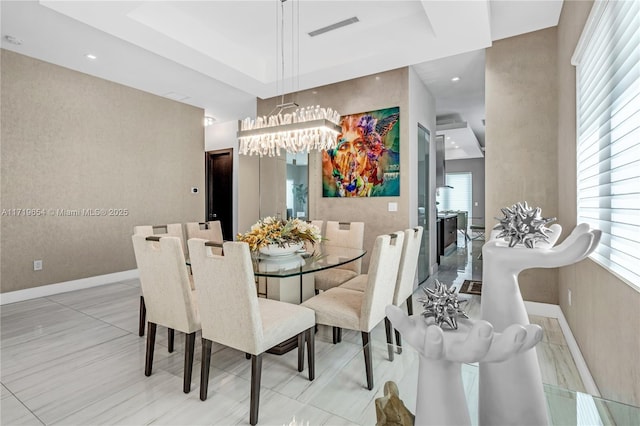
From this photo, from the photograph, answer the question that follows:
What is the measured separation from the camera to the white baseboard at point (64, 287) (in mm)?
3842

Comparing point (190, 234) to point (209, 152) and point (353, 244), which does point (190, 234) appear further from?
point (209, 152)

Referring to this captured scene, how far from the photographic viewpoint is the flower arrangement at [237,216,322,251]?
8.55 ft

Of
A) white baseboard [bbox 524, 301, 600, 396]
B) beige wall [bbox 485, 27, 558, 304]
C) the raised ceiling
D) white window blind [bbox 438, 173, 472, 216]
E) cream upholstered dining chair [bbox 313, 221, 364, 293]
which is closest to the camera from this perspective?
white baseboard [bbox 524, 301, 600, 396]

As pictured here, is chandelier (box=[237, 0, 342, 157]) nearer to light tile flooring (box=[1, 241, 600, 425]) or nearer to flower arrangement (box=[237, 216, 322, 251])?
flower arrangement (box=[237, 216, 322, 251])

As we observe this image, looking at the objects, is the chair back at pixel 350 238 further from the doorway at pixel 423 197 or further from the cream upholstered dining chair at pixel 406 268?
the doorway at pixel 423 197

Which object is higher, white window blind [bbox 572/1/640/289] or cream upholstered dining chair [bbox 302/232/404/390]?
white window blind [bbox 572/1/640/289]

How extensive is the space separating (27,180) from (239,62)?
9.67ft

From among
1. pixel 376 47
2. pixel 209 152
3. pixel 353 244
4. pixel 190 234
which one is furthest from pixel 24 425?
pixel 209 152

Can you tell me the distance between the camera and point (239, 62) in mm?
4051

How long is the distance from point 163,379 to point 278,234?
49.3 inches

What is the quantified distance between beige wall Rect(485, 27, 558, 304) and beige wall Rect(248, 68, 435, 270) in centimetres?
93

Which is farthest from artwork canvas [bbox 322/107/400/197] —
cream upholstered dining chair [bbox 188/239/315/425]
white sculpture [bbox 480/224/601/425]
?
white sculpture [bbox 480/224/601/425]

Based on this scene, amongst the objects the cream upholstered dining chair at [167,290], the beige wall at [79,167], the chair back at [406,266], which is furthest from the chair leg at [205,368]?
the beige wall at [79,167]

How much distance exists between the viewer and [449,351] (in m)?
0.59
